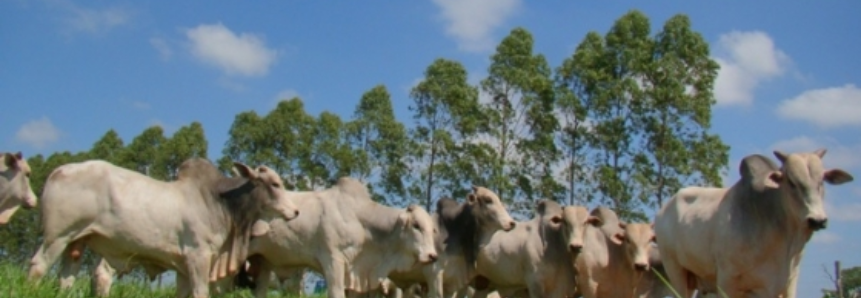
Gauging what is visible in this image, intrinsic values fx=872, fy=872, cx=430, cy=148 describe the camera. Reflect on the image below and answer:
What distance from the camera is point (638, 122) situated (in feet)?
84.9

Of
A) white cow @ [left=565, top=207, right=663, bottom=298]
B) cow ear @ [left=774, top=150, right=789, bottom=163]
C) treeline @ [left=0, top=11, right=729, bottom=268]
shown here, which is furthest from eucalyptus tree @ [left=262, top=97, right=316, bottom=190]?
cow ear @ [left=774, top=150, right=789, bottom=163]

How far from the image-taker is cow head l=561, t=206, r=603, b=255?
46.1ft

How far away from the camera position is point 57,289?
A: 768cm

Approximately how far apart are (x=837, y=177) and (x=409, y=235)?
20.9 ft

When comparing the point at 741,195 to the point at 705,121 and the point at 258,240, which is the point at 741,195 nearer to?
the point at 258,240

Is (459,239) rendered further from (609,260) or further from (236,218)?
(236,218)

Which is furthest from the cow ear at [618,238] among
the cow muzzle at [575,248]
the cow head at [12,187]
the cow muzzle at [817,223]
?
the cow head at [12,187]

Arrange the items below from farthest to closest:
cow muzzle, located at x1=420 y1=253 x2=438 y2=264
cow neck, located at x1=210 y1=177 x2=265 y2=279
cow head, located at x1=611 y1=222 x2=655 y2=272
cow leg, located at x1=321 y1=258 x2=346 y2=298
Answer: cow head, located at x1=611 y1=222 x2=655 y2=272
cow muzzle, located at x1=420 y1=253 x2=438 y2=264
cow leg, located at x1=321 y1=258 x2=346 y2=298
cow neck, located at x1=210 y1=177 x2=265 y2=279

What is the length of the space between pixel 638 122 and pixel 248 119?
524 inches

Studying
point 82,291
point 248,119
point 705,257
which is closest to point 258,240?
point 82,291

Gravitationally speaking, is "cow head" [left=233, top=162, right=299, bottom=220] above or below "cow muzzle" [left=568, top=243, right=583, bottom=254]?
above

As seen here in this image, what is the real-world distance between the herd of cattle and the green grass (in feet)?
0.63

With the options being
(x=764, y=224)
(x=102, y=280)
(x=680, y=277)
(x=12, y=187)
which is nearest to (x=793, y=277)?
(x=764, y=224)

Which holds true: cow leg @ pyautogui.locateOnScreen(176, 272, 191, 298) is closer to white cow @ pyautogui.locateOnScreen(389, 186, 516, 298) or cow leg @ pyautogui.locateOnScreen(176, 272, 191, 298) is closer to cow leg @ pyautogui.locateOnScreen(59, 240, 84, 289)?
cow leg @ pyautogui.locateOnScreen(59, 240, 84, 289)
